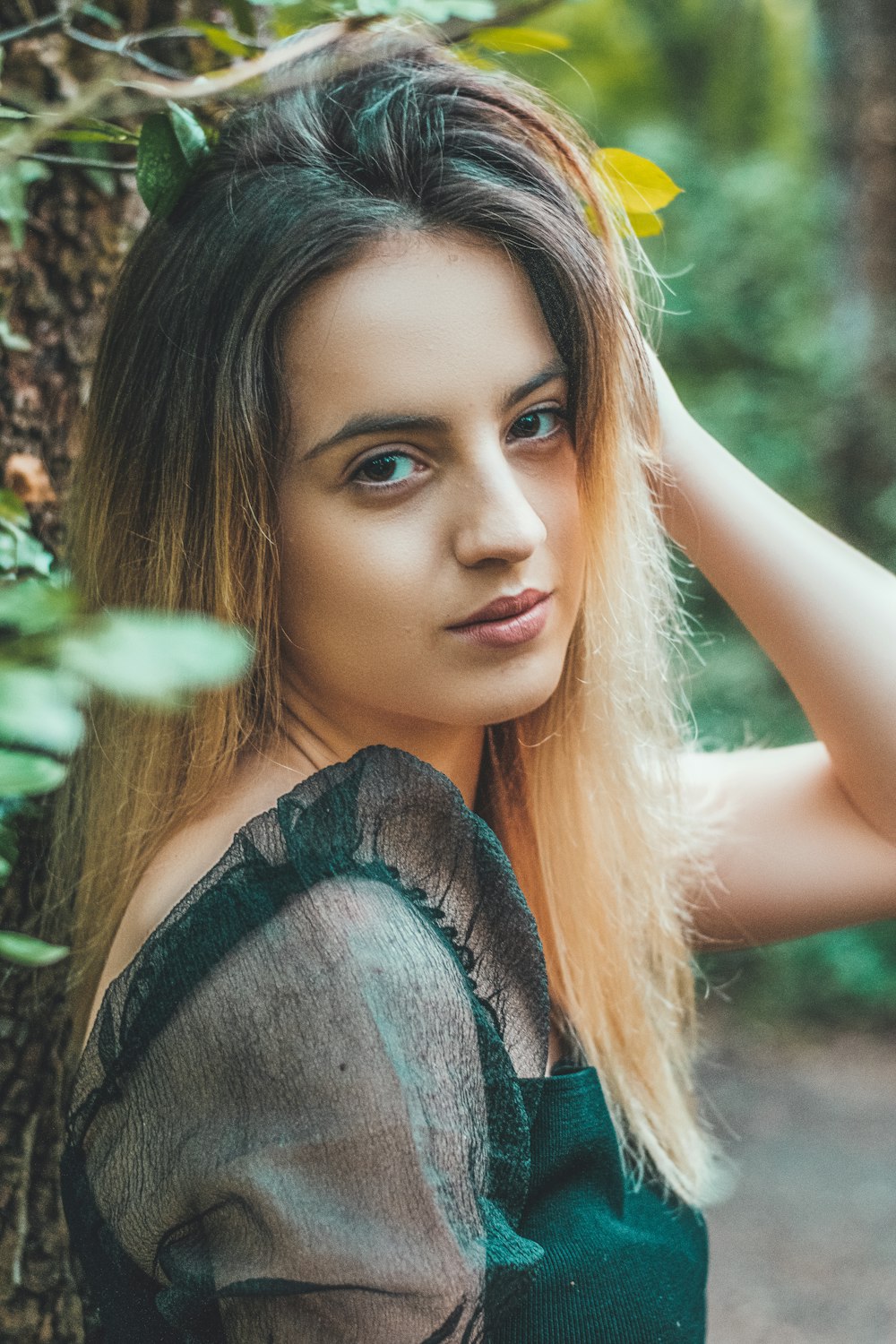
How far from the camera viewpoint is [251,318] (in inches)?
52.2

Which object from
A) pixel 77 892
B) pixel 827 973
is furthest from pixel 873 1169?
pixel 77 892

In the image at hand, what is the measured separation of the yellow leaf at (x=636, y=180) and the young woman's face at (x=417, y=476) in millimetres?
368

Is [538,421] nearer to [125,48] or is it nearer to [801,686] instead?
[801,686]

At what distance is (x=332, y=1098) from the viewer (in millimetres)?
1079

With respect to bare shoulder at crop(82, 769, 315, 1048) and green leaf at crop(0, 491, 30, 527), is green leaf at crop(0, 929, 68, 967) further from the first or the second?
green leaf at crop(0, 491, 30, 527)

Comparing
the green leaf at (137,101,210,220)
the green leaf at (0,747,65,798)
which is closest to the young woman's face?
the green leaf at (137,101,210,220)

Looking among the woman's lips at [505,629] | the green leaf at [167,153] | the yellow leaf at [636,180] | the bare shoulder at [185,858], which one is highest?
the yellow leaf at [636,180]

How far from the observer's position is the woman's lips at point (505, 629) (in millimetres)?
1355

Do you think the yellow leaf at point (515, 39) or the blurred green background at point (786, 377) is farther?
the blurred green background at point (786, 377)

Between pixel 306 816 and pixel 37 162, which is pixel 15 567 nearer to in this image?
pixel 37 162

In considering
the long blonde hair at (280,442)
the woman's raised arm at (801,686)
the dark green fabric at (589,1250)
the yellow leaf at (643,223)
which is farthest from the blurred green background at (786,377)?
the dark green fabric at (589,1250)

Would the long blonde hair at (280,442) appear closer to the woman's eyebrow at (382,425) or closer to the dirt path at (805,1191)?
the woman's eyebrow at (382,425)

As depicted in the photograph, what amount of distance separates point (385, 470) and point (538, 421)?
8.3 inches

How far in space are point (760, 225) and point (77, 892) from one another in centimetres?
664
